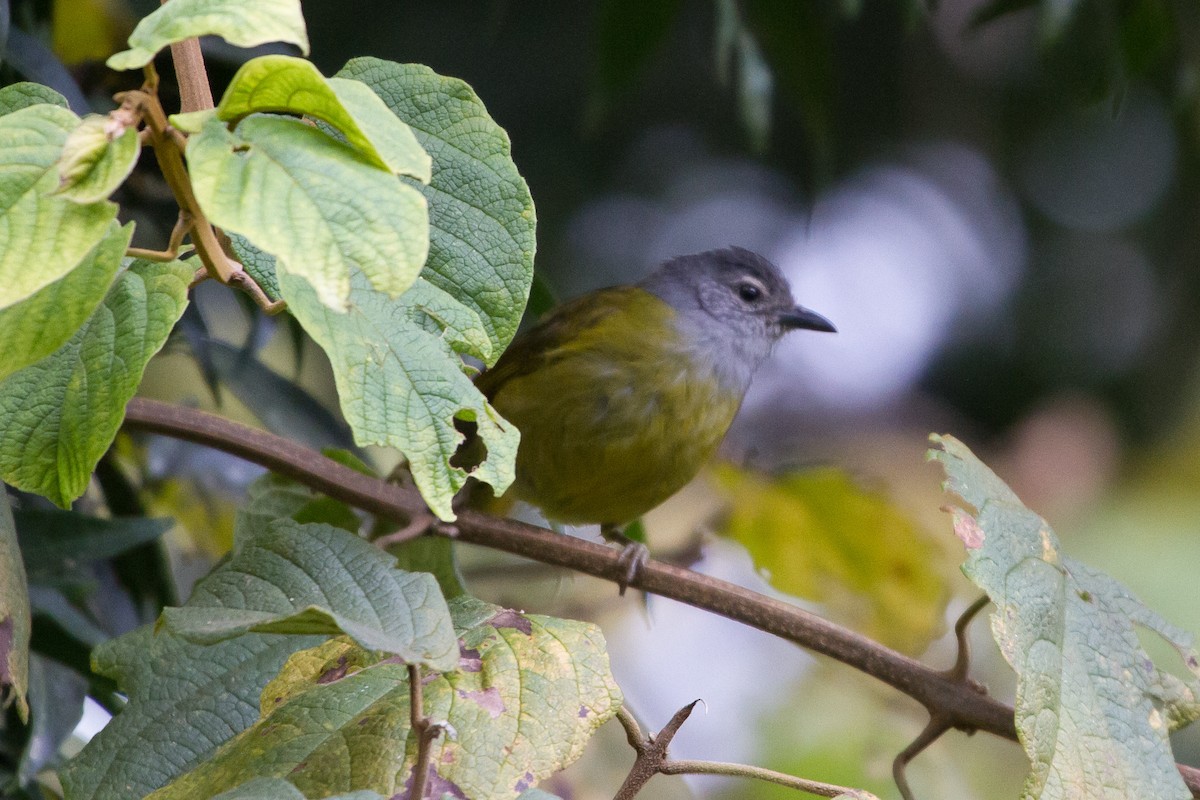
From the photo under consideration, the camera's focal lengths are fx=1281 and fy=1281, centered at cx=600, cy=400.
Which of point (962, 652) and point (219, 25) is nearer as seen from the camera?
point (219, 25)

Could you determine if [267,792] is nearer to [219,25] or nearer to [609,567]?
[219,25]

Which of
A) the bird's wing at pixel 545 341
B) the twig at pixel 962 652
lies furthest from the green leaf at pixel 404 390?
the bird's wing at pixel 545 341

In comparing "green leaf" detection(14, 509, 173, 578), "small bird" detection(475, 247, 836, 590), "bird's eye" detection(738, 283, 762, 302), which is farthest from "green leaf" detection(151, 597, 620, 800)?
"bird's eye" detection(738, 283, 762, 302)

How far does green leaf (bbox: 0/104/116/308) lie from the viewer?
0.86 meters

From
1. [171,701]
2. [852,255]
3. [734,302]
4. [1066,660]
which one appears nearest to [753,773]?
[1066,660]

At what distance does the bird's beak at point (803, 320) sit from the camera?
3.97 metres

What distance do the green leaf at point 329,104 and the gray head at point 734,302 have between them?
261cm

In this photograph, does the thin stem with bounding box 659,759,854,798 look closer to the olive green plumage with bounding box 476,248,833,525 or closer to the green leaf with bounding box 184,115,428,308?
the green leaf with bounding box 184,115,428,308

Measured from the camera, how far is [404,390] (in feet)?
3.68

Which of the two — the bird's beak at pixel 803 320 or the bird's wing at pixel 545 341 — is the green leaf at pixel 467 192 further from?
the bird's beak at pixel 803 320

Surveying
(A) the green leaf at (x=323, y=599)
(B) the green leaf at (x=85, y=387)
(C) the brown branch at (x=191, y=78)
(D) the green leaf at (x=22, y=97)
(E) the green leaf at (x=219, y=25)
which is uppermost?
(E) the green leaf at (x=219, y=25)

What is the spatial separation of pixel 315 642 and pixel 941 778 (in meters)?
2.72

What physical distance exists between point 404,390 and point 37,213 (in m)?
0.34

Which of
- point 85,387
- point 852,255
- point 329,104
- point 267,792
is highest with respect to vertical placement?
point 329,104
